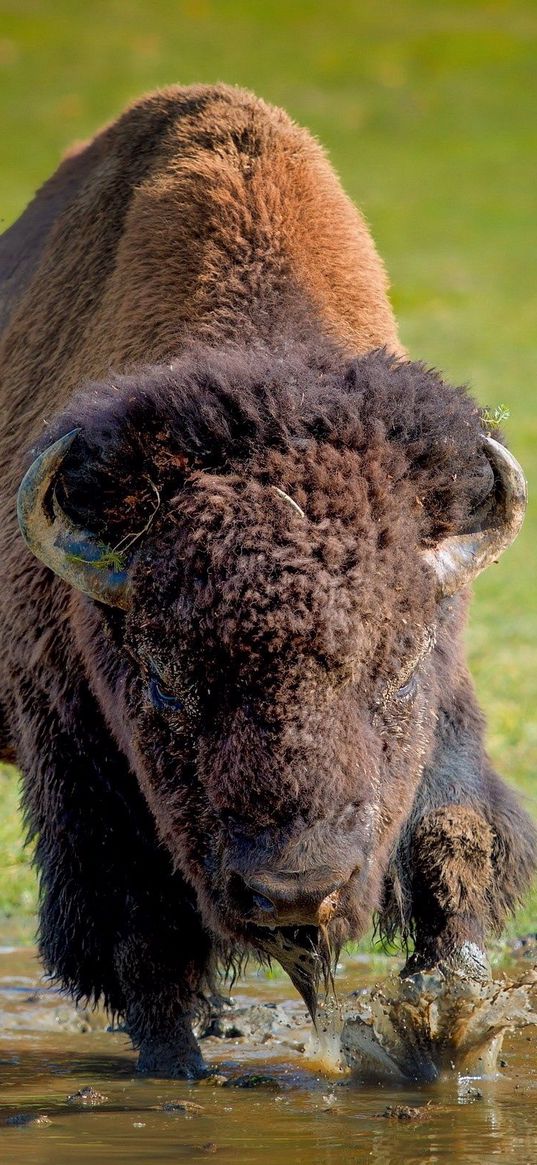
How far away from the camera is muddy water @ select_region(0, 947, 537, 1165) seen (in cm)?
403

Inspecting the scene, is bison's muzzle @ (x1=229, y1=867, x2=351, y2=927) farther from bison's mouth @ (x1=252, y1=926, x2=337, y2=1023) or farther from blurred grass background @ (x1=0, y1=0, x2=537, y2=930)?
blurred grass background @ (x1=0, y1=0, x2=537, y2=930)

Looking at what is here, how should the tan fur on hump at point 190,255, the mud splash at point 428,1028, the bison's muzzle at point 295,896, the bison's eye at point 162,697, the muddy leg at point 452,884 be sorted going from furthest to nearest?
the tan fur on hump at point 190,255 < the muddy leg at point 452,884 < the mud splash at point 428,1028 < the bison's eye at point 162,697 < the bison's muzzle at point 295,896

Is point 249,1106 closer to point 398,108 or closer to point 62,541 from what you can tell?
point 62,541

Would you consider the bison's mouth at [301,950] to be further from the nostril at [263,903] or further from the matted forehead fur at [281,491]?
the matted forehead fur at [281,491]

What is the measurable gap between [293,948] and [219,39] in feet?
174

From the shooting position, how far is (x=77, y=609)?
196 inches

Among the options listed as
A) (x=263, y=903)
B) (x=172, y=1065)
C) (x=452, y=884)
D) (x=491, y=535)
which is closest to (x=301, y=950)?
(x=263, y=903)

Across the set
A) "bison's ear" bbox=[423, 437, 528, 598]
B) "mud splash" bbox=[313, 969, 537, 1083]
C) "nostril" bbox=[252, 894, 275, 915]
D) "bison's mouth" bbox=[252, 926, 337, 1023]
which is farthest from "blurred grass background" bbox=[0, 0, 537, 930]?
"nostril" bbox=[252, 894, 275, 915]

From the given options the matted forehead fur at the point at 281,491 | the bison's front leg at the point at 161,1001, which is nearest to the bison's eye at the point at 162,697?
the matted forehead fur at the point at 281,491

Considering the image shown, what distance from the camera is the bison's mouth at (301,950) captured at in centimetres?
411

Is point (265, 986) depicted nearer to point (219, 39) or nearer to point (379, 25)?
point (219, 39)

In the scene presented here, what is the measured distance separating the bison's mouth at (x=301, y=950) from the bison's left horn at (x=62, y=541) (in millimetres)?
1014

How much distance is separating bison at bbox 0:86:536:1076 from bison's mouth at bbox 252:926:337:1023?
1 centimetres

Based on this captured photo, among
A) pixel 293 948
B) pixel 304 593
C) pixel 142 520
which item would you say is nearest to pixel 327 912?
pixel 293 948
